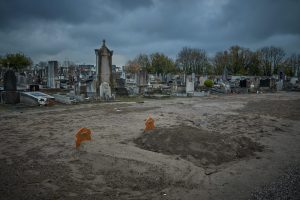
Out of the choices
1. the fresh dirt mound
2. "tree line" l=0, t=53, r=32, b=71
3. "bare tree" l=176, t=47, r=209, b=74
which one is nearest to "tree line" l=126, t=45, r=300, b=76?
"bare tree" l=176, t=47, r=209, b=74

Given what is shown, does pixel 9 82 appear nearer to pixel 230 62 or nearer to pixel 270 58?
pixel 230 62

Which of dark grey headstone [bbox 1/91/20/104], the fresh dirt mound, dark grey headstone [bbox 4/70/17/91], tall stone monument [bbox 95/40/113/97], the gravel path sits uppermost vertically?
tall stone monument [bbox 95/40/113/97]

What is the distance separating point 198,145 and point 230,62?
264 feet

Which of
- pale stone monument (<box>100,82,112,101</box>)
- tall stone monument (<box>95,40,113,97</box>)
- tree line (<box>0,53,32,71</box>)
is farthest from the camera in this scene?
tree line (<box>0,53,32,71</box>)

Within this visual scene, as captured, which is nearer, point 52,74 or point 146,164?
point 146,164

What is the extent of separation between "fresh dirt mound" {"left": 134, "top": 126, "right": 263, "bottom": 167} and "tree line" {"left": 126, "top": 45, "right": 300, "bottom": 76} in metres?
70.9

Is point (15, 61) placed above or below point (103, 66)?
above

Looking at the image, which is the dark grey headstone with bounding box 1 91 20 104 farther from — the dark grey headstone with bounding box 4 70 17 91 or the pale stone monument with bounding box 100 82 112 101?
the pale stone monument with bounding box 100 82 112 101

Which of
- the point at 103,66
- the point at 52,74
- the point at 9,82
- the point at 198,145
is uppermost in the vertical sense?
the point at 103,66

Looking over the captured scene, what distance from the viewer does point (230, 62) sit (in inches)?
3278

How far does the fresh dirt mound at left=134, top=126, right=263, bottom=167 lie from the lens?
758 cm

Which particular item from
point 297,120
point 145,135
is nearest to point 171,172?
point 145,135

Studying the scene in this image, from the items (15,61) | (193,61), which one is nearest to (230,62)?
(193,61)

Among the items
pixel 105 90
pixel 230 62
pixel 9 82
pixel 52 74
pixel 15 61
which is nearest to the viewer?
pixel 9 82
